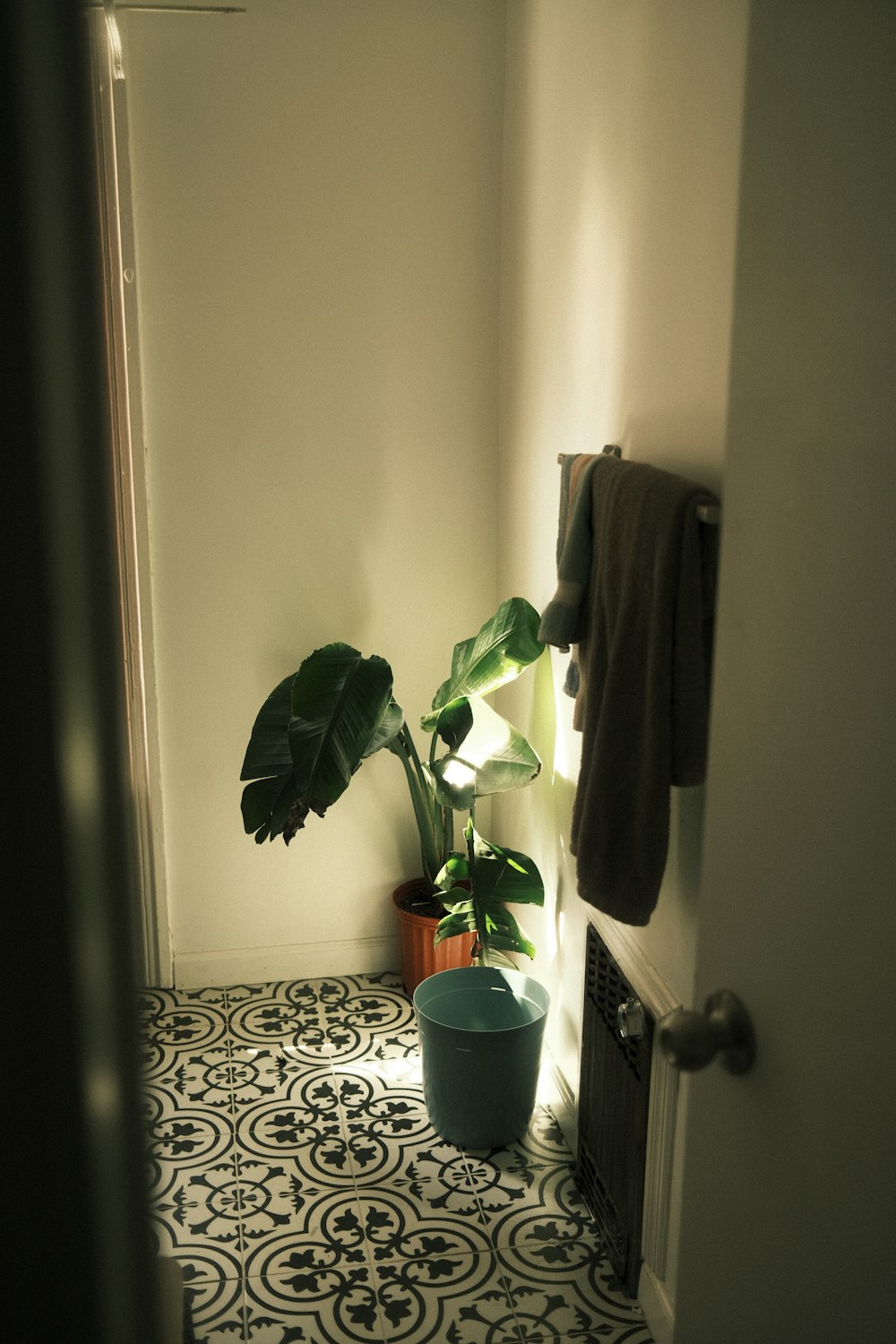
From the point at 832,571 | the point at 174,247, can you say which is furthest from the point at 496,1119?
the point at 174,247

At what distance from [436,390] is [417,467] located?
0.21m

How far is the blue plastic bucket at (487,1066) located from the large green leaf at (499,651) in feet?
2.18

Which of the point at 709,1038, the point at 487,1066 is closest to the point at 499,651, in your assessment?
the point at 487,1066

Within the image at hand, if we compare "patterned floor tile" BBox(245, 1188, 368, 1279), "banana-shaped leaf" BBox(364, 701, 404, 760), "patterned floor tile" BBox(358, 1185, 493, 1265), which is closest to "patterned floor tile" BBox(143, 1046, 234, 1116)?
"patterned floor tile" BBox(245, 1188, 368, 1279)

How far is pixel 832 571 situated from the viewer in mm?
758

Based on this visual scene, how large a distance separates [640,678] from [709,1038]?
0.83 meters

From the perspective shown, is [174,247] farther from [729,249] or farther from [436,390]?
[729,249]

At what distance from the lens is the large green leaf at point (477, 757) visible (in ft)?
8.09

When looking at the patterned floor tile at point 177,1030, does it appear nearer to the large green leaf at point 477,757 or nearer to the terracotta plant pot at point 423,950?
the terracotta plant pot at point 423,950

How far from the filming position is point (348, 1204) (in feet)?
7.36

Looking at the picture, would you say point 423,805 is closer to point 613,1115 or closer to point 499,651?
point 499,651

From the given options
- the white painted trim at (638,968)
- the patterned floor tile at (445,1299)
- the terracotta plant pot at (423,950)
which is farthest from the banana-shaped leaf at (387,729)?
the patterned floor tile at (445,1299)

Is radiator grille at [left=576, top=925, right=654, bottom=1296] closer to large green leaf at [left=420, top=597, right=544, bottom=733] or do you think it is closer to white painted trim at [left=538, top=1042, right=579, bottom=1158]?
white painted trim at [left=538, top=1042, right=579, bottom=1158]

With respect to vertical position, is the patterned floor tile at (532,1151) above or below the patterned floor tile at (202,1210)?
below
